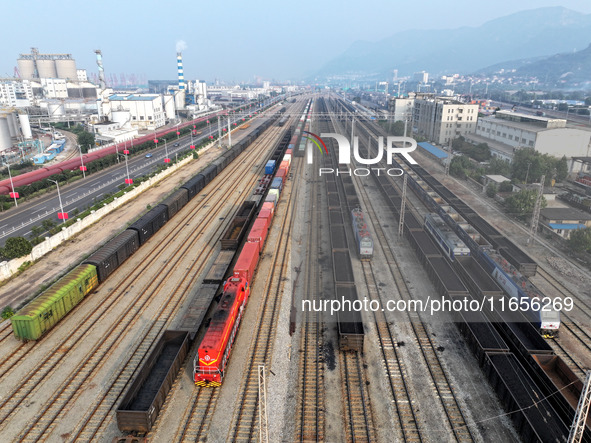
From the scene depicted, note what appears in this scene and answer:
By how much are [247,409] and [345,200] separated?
43.4 meters

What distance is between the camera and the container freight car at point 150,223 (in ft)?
151

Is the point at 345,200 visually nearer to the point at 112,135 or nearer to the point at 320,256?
the point at 320,256

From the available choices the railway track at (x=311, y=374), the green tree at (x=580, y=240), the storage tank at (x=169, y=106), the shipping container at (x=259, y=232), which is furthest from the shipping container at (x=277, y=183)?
the storage tank at (x=169, y=106)

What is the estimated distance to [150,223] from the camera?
48.1 m

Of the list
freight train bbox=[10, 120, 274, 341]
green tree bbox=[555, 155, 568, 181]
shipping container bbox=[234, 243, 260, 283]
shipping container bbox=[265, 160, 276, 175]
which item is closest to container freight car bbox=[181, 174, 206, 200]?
A: freight train bbox=[10, 120, 274, 341]

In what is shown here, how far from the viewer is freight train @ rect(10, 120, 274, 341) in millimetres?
28781

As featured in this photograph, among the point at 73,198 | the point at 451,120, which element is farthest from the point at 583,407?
the point at 451,120

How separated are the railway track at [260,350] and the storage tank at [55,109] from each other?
150m

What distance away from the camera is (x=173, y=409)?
23391 mm

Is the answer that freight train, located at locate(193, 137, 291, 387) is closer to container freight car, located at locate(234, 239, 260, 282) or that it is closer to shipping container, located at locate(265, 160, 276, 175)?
container freight car, located at locate(234, 239, 260, 282)

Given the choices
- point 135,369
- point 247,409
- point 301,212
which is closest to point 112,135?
point 301,212

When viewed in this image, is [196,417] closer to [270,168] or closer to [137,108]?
[270,168]

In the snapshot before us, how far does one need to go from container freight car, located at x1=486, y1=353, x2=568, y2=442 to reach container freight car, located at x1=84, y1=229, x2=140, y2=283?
35921 mm

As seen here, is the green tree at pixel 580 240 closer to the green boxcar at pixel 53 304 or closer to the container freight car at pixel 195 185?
the green boxcar at pixel 53 304
